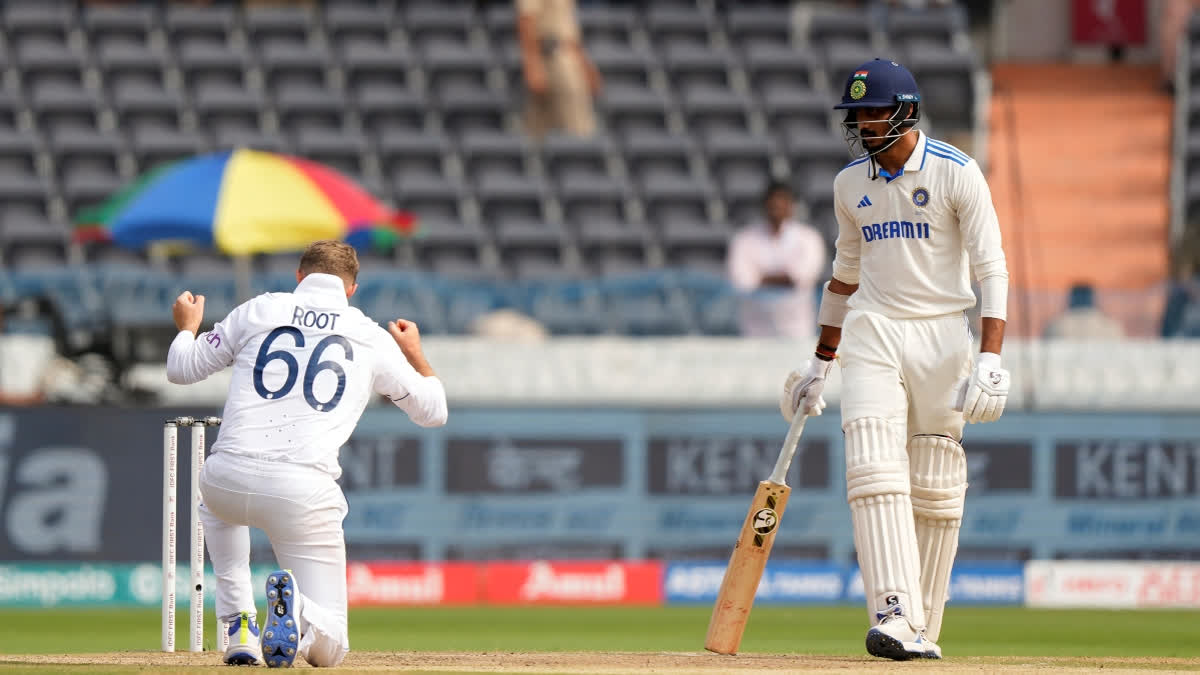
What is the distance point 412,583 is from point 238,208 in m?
2.97

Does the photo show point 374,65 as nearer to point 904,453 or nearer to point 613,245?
point 613,245

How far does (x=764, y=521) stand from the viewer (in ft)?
24.2

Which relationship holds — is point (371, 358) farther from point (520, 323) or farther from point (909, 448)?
point (520, 323)

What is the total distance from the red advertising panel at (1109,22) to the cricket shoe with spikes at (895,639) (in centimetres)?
1653

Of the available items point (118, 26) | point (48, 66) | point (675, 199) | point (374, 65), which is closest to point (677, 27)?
point (675, 199)

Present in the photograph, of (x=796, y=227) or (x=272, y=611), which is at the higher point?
(x=796, y=227)

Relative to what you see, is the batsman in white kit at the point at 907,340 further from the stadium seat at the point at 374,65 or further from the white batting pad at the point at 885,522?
the stadium seat at the point at 374,65

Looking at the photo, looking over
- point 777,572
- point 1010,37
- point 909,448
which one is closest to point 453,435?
point 777,572

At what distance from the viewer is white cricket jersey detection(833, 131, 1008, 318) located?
23.0 ft

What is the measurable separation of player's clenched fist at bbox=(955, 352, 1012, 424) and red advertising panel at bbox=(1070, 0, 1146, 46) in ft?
53.6

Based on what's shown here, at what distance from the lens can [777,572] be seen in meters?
13.0

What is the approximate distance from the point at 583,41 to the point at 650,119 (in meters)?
1.39

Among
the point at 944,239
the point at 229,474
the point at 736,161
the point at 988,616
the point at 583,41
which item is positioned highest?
the point at 583,41

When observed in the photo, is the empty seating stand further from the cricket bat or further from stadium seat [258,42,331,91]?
the cricket bat
